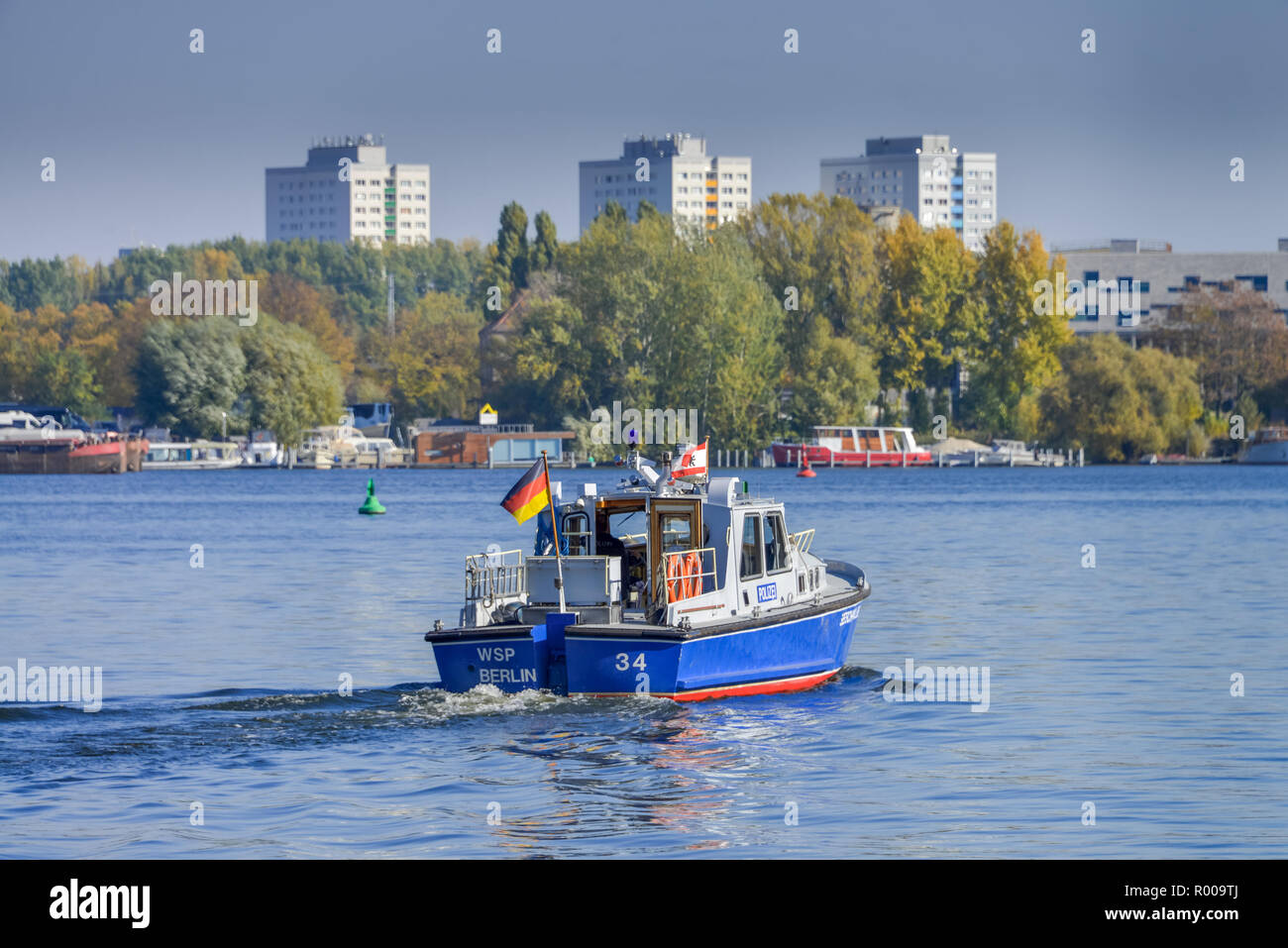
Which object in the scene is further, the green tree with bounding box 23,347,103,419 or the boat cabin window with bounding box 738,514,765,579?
the green tree with bounding box 23,347,103,419

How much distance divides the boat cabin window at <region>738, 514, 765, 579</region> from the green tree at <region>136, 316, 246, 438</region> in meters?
108

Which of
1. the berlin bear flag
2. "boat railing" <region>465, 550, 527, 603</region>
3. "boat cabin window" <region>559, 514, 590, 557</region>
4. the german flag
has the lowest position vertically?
"boat railing" <region>465, 550, 527, 603</region>

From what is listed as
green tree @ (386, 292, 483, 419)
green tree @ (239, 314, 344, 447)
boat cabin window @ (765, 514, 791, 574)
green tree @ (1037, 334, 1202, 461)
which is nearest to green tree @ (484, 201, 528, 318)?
green tree @ (386, 292, 483, 419)

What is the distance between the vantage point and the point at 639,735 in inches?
900

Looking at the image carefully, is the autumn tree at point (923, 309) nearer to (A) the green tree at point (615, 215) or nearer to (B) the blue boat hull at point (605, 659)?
(A) the green tree at point (615, 215)

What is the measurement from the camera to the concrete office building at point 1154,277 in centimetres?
16400

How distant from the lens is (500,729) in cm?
2314

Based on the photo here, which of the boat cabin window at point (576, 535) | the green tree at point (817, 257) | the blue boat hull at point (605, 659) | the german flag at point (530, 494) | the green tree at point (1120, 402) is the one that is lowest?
the blue boat hull at point (605, 659)

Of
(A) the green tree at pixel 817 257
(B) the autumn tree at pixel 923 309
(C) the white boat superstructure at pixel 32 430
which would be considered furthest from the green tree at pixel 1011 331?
(C) the white boat superstructure at pixel 32 430

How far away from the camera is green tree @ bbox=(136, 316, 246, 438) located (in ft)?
424

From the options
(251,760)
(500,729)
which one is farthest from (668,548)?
(251,760)

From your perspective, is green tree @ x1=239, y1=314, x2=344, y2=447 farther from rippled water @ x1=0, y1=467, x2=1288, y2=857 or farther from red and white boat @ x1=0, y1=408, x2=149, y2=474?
rippled water @ x1=0, y1=467, x2=1288, y2=857

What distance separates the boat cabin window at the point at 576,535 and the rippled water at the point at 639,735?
3132mm
